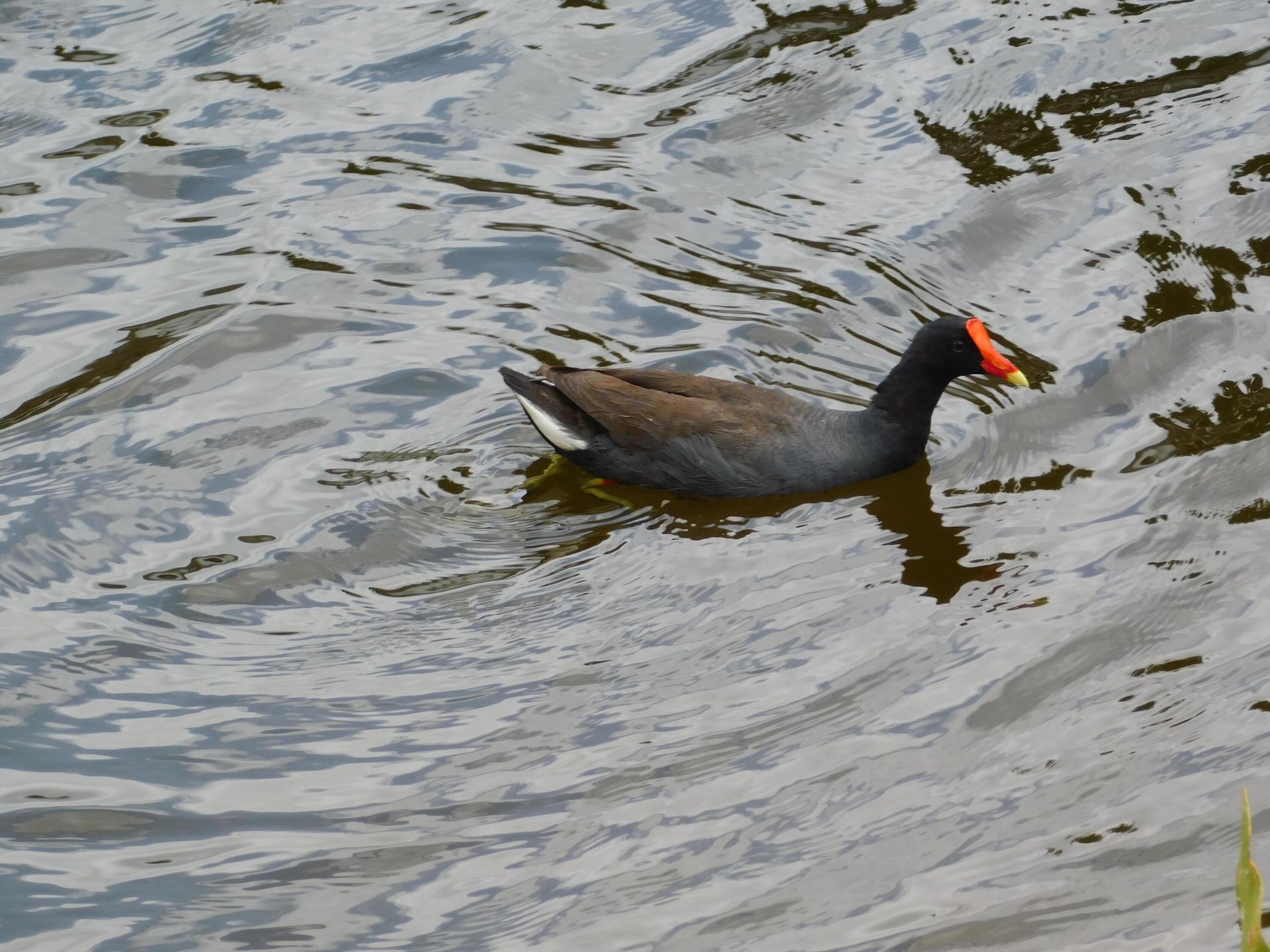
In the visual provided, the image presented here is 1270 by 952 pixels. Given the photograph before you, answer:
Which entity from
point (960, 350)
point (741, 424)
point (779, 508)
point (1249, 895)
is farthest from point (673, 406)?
point (1249, 895)

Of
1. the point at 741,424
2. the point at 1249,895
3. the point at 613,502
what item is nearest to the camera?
the point at 1249,895

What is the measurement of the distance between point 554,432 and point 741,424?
0.71 meters

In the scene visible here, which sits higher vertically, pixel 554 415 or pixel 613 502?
pixel 554 415

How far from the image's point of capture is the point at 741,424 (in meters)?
5.84

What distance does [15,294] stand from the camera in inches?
277

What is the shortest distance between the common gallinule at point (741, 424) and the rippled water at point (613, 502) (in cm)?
14

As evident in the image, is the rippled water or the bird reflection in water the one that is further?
the bird reflection in water

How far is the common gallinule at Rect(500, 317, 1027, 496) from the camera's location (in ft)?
19.1

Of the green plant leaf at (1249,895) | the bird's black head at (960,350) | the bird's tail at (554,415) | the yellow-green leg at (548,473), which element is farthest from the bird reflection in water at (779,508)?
the green plant leaf at (1249,895)

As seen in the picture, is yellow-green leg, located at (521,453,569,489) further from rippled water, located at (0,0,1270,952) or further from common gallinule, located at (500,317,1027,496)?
common gallinule, located at (500,317,1027,496)

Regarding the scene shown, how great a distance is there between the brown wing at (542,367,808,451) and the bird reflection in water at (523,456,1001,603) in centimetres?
24

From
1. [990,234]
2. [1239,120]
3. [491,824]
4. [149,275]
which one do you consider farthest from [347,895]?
[1239,120]

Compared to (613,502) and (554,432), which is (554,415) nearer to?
(554,432)

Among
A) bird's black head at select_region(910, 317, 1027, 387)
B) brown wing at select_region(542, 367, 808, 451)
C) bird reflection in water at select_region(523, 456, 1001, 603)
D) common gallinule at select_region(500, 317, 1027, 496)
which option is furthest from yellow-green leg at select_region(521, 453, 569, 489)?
bird's black head at select_region(910, 317, 1027, 387)
